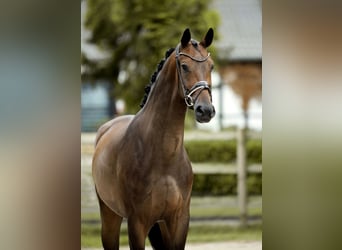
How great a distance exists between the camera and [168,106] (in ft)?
9.24

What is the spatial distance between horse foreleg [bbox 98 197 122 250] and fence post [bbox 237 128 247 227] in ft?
2.27

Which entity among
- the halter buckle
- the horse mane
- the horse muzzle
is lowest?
the horse muzzle

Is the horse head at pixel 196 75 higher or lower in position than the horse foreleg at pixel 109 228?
higher

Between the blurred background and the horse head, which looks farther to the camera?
the blurred background

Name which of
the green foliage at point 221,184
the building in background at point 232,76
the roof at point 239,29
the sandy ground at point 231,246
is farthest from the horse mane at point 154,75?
the sandy ground at point 231,246

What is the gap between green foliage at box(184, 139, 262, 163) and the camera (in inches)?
125

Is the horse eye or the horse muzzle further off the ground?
the horse eye

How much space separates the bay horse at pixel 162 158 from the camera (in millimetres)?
2727

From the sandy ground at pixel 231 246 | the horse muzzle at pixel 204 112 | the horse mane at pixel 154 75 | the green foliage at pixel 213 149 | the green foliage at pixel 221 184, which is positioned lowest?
the sandy ground at pixel 231 246

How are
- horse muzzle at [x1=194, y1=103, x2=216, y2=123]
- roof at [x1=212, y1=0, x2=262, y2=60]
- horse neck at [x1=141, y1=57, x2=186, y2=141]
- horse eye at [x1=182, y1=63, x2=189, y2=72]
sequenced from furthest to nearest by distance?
roof at [x1=212, y1=0, x2=262, y2=60], horse neck at [x1=141, y1=57, x2=186, y2=141], horse eye at [x1=182, y1=63, x2=189, y2=72], horse muzzle at [x1=194, y1=103, x2=216, y2=123]

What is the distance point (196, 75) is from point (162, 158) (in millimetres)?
452

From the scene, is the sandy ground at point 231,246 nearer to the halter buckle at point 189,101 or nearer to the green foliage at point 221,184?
the green foliage at point 221,184

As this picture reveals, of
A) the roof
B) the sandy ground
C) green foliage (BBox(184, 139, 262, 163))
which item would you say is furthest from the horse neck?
the sandy ground

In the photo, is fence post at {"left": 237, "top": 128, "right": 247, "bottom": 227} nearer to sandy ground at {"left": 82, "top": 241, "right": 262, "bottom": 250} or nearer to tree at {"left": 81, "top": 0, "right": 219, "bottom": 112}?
sandy ground at {"left": 82, "top": 241, "right": 262, "bottom": 250}
